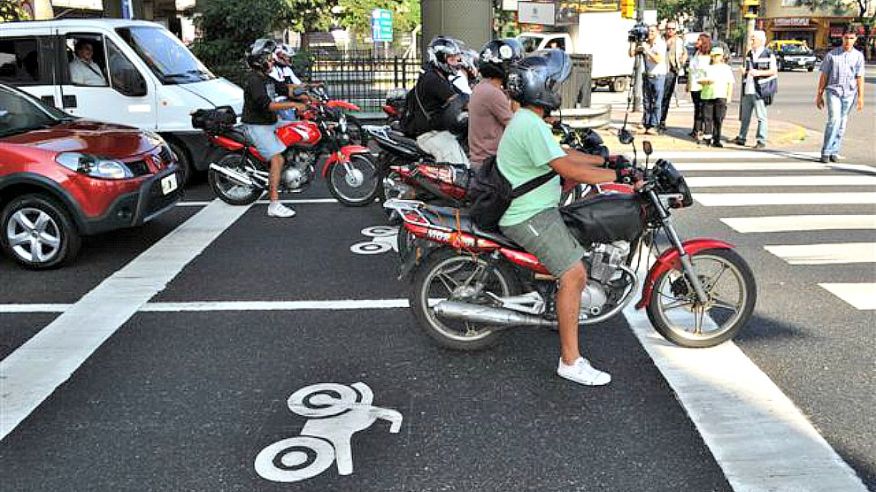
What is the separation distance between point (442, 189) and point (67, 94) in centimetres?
618

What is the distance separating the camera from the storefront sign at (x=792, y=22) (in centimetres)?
7269

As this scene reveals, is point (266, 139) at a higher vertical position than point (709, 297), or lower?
higher

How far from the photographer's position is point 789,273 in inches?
253

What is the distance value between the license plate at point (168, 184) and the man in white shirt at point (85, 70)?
3.19 metres

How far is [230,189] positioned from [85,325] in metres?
4.09

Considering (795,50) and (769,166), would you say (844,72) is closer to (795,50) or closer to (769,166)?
(769,166)

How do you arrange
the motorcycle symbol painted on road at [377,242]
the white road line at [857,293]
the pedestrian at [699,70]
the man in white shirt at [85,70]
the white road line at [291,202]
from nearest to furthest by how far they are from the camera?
the white road line at [857,293]
the motorcycle symbol painted on road at [377,242]
the white road line at [291,202]
the man in white shirt at [85,70]
the pedestrian at [699,70]

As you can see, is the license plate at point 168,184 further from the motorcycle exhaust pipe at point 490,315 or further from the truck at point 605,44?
the truck at point 605,44

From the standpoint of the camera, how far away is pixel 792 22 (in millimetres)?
73312

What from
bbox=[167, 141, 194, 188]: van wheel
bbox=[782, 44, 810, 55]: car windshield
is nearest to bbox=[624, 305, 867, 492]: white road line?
bbox=[167, 141, 194, 188]: van wheel

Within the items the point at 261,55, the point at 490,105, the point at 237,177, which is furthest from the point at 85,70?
the point at 490,105

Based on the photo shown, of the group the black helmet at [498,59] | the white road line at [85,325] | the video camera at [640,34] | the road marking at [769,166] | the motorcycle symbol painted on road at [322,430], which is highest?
the video camera at [640,34]

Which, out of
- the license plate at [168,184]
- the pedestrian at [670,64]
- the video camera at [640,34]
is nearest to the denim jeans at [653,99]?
the pedestrian at [670,64]

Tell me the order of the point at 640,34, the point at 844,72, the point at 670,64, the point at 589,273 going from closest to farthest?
the point at 589,273, the point at 844,72, the point at 640,34, the point at 670,64
